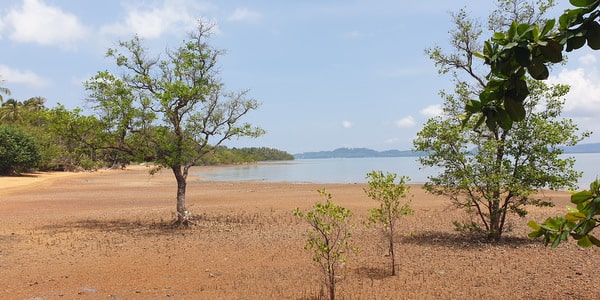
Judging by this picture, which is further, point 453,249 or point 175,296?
point 453,249

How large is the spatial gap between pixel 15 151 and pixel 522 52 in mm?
55223

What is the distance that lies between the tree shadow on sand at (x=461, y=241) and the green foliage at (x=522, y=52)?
10.3 metres

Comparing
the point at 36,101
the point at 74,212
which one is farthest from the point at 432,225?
the point at 36,101

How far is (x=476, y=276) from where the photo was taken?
8578 mm

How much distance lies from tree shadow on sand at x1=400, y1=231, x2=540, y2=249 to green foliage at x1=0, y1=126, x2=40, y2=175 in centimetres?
4803

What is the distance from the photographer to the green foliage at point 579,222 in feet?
6.38

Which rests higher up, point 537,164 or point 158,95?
point 158,95

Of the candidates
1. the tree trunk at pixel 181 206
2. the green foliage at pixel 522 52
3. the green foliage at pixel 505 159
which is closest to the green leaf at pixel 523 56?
the green foliage at pixel 522 52

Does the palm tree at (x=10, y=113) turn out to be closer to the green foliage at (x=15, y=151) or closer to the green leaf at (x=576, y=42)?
the green foliage at (x=15, y=151)

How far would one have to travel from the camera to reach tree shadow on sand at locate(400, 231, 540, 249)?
11.6 m

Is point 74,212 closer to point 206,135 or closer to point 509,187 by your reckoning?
point 206,135

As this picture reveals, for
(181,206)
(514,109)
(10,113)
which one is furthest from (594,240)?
(10,113)

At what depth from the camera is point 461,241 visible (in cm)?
1223

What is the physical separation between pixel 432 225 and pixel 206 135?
29.4 feet
